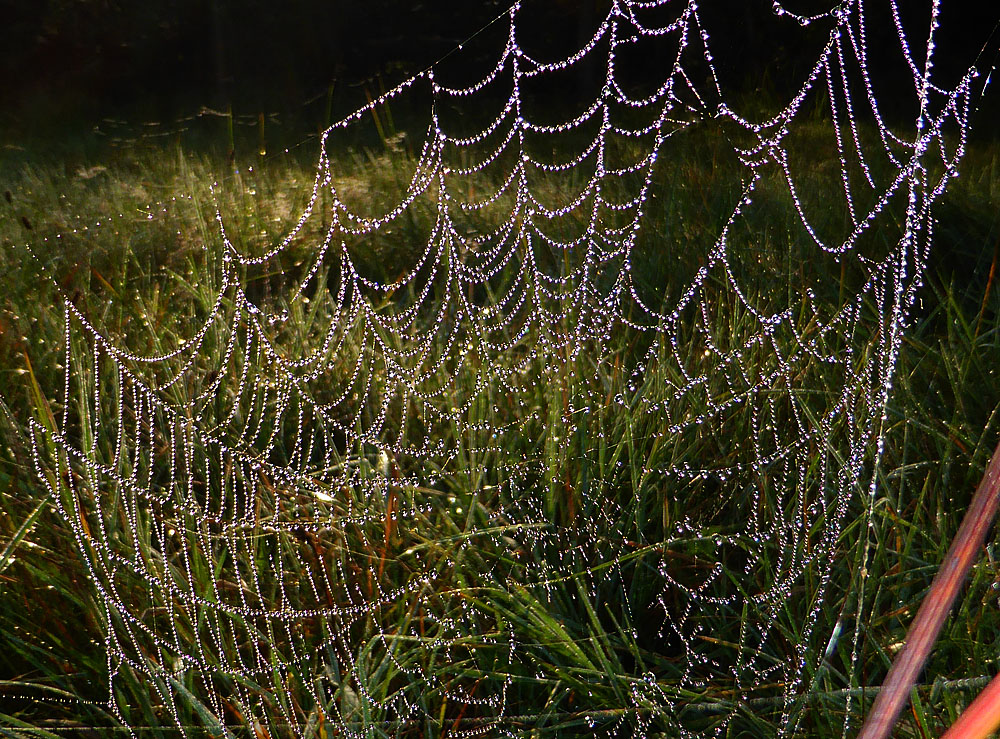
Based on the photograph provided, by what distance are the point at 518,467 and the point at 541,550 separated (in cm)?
23

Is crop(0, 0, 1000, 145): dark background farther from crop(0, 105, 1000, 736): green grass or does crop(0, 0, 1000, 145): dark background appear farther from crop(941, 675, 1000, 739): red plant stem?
crop(941, 675, 1000, 739): red plant stem

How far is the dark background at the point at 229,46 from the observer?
6344mm

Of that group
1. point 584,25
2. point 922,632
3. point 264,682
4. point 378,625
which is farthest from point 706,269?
point 584,25

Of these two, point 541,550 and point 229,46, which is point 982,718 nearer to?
point 541,550

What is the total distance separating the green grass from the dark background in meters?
4.18

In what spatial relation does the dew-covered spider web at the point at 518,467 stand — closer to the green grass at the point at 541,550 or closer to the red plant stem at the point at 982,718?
the green grass at the point at 541,550

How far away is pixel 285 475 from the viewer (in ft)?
6.36

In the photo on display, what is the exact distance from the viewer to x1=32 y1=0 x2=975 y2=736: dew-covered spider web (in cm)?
142

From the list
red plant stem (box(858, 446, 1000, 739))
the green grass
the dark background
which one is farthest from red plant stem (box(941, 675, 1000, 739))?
the dark background

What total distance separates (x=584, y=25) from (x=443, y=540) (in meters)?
5.16

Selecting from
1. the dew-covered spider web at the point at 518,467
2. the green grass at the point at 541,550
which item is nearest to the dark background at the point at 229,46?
the dew-covered spider web at the point at 518,467

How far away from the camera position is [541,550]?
1.67 meters

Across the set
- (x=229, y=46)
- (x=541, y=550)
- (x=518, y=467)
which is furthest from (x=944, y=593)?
(x=229, y=46)

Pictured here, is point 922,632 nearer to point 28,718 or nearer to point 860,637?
point 860,637
